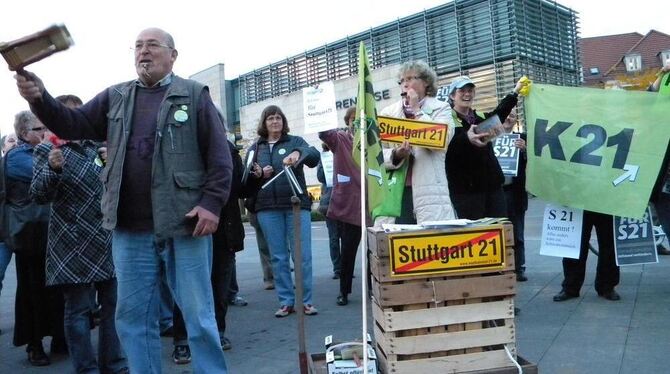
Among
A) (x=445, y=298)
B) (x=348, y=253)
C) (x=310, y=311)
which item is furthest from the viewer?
(x=348, y=253)

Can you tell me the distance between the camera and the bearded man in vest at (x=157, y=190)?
3.23 m

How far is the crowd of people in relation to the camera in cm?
327

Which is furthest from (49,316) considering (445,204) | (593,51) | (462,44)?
(593,51)

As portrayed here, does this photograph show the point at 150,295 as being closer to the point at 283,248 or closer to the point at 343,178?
the point at 283,248

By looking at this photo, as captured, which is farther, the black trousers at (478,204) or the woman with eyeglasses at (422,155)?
the black trousers at (478,204)

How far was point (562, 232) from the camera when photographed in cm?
593

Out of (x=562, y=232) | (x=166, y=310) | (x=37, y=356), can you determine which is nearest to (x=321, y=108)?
(x=166, y=310)

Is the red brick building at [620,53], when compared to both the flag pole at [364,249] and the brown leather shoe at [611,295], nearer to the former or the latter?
the brown leather shoe at [611,295]

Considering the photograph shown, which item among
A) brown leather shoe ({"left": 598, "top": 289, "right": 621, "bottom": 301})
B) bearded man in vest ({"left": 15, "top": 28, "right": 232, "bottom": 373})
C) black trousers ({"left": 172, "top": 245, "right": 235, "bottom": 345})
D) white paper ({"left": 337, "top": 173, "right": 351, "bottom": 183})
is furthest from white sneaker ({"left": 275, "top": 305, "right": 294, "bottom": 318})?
brown leather shoe ({"left": 598, "top": 289, "right": 621, "bottom": 301})

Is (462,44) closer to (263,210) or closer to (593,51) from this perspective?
(263,210)

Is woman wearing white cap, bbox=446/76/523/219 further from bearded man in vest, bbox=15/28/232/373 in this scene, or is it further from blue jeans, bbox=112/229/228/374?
blue jeans, bbox=112/229/228/374

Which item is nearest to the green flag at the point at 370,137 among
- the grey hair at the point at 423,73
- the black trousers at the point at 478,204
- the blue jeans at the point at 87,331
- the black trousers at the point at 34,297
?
the grey hair at the point at 423,73

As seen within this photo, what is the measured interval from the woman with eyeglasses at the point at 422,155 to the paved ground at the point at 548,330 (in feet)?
3.86

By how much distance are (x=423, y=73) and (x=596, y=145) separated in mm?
2221
